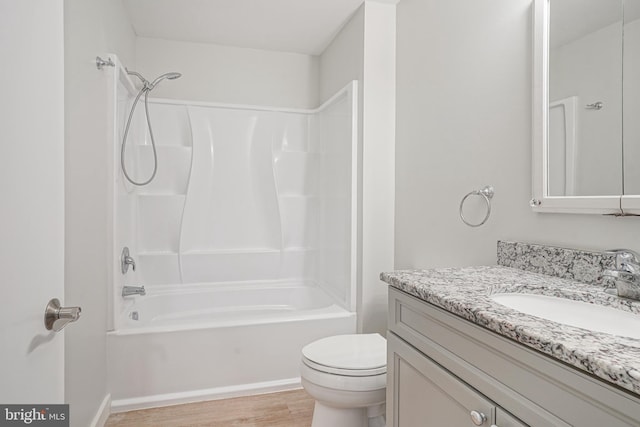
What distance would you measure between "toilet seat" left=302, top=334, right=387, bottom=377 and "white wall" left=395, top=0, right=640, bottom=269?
1.87ft

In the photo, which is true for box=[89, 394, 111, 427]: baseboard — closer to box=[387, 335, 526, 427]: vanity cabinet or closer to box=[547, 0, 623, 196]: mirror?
box=[387, 335, 526, 427]: vanity cabinet

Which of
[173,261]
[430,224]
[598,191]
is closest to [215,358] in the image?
[173,261]

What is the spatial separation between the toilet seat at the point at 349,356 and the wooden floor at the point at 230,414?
1.68 feet

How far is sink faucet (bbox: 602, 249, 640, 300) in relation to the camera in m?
0.98

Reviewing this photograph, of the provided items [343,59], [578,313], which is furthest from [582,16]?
[343,59]

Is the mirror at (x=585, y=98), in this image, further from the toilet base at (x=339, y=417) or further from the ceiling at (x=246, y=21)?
the ceiling at (x=246, y=21)

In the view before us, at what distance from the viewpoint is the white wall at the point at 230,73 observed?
3023mm

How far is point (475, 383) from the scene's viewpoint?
895mm

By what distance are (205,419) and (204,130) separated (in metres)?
2.09

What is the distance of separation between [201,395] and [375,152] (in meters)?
1.79

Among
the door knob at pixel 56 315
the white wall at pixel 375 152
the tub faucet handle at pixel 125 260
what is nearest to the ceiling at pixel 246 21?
the white wall at pixel 375 152

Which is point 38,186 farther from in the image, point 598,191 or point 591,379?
point 598,191

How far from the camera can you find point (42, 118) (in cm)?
80

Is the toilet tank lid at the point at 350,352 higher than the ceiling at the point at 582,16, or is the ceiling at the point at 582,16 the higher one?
the ceiling at the point at 582,16
